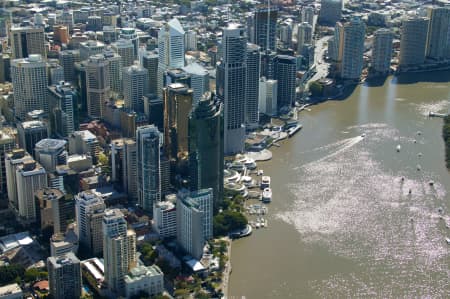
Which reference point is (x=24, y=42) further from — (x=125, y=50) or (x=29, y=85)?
(x=29, y=85)

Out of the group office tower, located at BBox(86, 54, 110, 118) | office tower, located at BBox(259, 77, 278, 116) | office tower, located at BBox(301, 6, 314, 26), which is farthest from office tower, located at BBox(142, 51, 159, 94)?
office tower, located at BBox(301, 6, 314, 26)

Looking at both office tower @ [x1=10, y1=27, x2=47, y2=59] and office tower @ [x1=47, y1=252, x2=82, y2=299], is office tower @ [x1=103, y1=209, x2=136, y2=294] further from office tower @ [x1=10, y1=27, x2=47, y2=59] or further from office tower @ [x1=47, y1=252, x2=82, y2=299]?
office tower @ [x1=10, y1=27, x2=47, y2=59]

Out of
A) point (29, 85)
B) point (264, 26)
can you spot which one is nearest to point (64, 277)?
point (29, 85)

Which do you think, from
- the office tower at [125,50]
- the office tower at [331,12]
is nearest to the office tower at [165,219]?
the office tower at [125,50]

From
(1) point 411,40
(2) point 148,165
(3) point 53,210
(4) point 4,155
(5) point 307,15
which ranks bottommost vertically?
(3) point 53,210

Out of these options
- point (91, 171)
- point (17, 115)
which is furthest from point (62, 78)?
A: point (91, 171)
